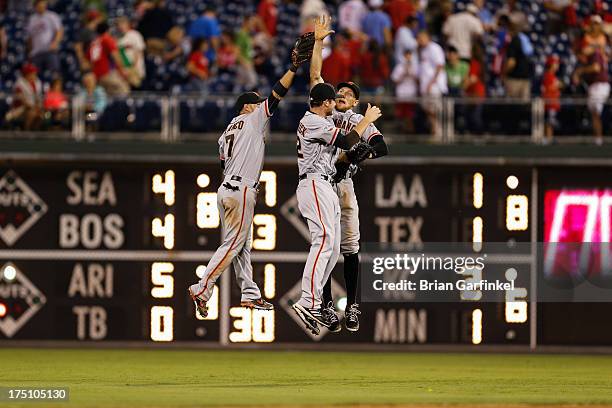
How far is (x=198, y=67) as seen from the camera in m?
21.4

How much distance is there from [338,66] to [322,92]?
676cm

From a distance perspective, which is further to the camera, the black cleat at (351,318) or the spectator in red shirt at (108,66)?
the spectator in red shirt at (108,66)

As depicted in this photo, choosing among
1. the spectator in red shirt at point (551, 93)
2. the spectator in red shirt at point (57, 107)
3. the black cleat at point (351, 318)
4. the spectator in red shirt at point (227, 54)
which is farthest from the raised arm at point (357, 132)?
the spectator in red shirt at point (227, 54)

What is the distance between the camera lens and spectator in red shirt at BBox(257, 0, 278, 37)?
78.6 ft

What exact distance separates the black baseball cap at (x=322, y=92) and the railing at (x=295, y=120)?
534 cm

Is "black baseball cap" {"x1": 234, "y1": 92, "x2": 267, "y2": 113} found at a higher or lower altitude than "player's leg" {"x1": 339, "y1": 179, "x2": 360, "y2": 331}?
higher

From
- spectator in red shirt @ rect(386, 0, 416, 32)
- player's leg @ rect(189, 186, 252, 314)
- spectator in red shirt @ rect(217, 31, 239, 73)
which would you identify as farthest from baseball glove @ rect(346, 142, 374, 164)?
spectator in red shirt @ rect(386, 0, 416, 32)

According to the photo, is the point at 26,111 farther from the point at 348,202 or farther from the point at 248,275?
the point at 348,202

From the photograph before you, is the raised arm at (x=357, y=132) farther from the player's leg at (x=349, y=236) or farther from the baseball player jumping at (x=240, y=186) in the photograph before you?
the player's leg at (x=349, y=236)

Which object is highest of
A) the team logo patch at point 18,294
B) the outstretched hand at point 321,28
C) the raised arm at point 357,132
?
the outstretched hand at point 321,28

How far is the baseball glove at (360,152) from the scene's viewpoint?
14.0 m

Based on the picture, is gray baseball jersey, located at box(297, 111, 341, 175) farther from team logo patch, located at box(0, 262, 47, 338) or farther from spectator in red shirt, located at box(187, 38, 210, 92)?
spectator in red shirt, located at box(187, 38, 210, 92)

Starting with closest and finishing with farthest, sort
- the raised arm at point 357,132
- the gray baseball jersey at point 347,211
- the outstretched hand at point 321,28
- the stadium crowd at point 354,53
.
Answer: the raised arm at point 357,132 → the outstretched hand at point 321,28 → the gray baseball jersey at point 347,211 → the stadium crowd at point 354,53

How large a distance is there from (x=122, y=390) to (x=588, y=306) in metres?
7.26
